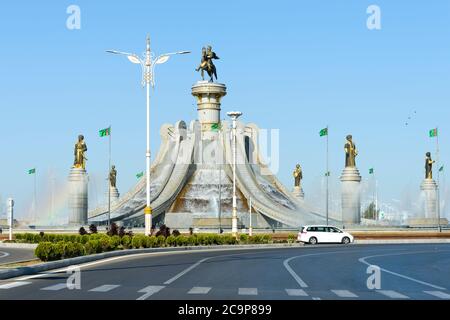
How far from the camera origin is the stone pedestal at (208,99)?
86.5 metres

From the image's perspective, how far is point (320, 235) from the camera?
56.5 metres

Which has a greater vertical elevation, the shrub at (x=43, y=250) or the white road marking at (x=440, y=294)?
the shrub at (x=43, y=250)

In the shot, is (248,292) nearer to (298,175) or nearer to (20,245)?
(20,245)

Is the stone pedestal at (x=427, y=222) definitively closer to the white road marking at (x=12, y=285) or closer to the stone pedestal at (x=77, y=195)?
the stone pedestal at (x=77, y=195)

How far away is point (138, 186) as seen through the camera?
8731 centimetres

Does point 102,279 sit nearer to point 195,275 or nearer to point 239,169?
point 195,275

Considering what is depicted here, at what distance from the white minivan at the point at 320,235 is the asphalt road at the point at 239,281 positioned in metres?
24.1

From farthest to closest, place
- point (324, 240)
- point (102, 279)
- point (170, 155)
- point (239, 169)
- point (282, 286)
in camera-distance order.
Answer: point (170, 155)
point (239, 169)
point (324, 240)
point (102, 279)
point (282, 286)

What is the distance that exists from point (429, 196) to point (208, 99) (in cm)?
2430


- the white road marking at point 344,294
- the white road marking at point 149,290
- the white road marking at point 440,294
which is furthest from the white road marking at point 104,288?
the white road marking at point 440,294

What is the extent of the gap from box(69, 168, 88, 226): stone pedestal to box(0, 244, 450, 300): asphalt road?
136 feet

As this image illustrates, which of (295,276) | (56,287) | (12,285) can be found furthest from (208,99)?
(56,287)
